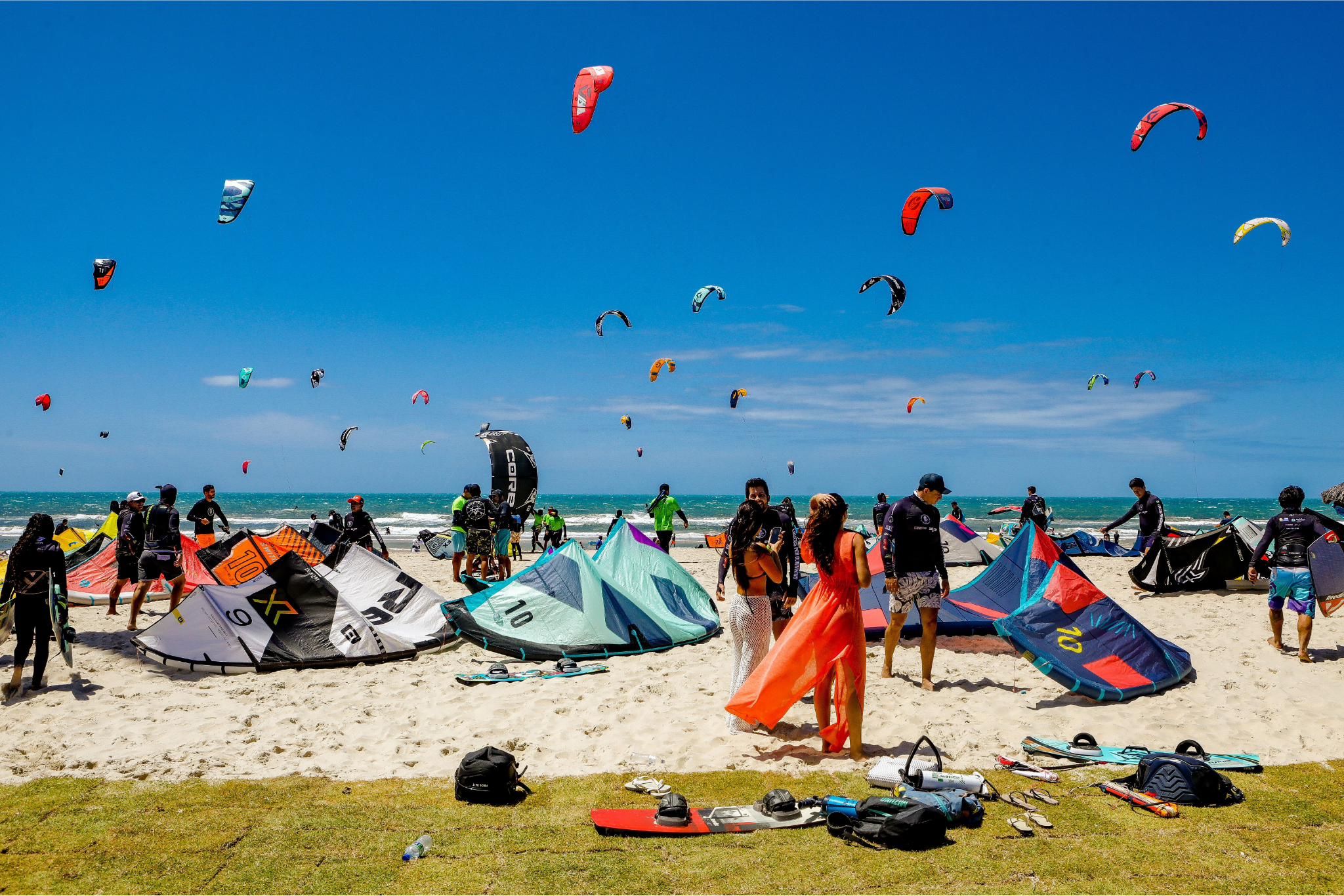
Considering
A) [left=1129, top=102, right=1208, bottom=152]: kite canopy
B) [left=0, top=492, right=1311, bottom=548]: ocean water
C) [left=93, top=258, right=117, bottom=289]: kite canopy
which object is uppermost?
[left=1129, top=102, right=1208, bottom=152]: kite canopy

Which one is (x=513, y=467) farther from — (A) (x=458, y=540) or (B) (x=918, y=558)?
(B) (x=918, y=558)

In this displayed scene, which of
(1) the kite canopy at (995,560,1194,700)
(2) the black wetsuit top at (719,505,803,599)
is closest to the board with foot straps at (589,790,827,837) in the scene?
(2) the black wetsuit top at (719,505,803,599)

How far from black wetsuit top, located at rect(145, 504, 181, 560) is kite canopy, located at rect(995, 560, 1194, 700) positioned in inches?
348

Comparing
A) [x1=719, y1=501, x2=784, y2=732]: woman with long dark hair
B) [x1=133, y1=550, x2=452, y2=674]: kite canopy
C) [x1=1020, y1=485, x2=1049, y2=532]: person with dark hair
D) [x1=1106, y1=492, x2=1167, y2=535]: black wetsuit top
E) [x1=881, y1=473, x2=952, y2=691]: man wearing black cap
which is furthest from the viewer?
[x1=1020, y1=485, x2=1049, y2=532]: person with dark hair

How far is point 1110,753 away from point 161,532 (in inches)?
374

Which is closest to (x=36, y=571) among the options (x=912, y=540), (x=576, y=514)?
(x=912, y=540)

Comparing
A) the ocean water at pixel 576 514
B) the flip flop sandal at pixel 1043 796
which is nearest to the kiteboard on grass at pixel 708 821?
the flip flop sandal at pixel 1043 796

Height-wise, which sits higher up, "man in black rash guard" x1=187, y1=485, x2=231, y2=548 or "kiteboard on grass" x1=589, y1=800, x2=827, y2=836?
"man in black rash guard" x1=187, y1=485, x2=231, y2=548

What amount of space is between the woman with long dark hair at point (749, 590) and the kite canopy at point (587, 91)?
6394 mm

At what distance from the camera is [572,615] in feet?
26.9

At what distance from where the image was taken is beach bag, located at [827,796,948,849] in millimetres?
3635

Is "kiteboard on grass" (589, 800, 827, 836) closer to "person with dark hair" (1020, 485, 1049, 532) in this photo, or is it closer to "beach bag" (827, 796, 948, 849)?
"beach bag" (827, 796, 948, 849)

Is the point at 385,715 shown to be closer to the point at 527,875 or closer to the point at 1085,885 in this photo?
the point at 527,875

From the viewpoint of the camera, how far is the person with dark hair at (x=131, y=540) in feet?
29.9
